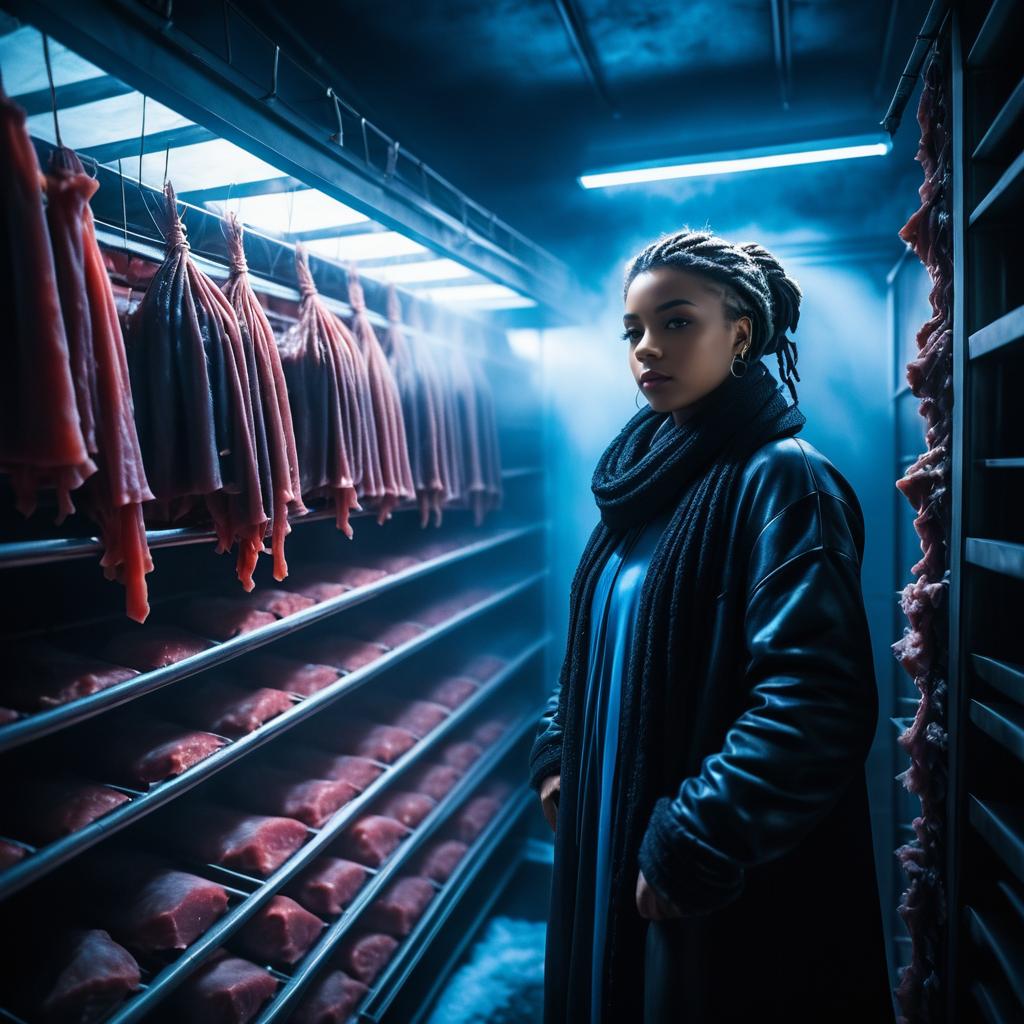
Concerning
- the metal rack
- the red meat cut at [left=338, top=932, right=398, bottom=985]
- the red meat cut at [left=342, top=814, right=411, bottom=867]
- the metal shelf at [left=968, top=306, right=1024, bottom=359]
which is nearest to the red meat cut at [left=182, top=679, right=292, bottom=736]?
the red meat cut at [left=342, top=814, right=411, bottom=867]

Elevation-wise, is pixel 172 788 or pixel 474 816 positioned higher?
pixel 172 788

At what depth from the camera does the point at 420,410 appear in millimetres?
2951

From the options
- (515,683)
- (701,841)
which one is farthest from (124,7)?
(515,683)

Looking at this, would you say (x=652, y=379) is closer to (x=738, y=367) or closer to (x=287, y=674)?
(x=738, y=367)

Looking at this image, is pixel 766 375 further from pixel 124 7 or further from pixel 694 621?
pixel 124 7

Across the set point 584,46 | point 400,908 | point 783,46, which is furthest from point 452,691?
point 783,46

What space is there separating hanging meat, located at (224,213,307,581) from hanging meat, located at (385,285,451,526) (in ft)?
2.76

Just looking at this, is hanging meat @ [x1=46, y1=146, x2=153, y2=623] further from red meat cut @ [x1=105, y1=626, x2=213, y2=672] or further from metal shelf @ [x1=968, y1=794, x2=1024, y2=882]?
metal shelf @ [x1=968, y1=794, x2=1024, y2=882]

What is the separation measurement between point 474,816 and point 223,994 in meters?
1.63

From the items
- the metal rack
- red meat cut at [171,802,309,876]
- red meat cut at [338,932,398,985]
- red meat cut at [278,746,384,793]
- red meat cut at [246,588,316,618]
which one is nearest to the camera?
the metal rack

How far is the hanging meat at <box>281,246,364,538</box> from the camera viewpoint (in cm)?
225

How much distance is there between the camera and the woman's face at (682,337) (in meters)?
1.48

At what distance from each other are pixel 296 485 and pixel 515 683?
2516mm

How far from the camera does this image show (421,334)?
3115 mm
